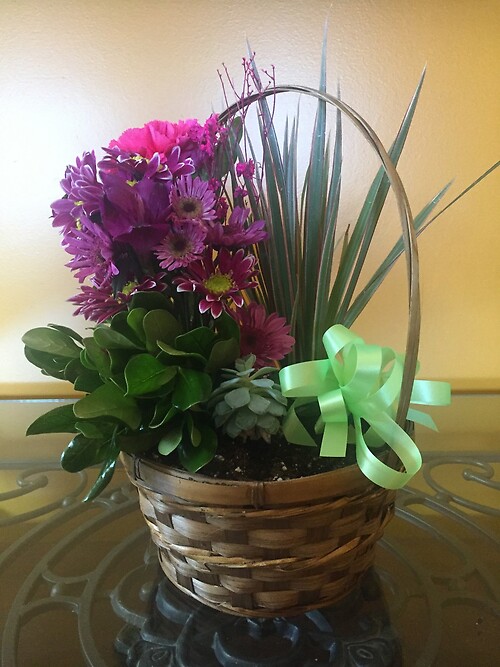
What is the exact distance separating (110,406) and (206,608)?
0.72 ft

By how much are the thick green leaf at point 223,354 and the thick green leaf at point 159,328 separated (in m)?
0.03

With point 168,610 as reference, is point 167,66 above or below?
above

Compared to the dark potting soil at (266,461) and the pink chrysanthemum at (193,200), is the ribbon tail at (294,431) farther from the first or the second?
the pink chrysanthemum at (193,200)

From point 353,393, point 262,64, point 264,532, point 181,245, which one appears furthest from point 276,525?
point 262,64

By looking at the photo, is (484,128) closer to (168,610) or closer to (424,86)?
(424,86)

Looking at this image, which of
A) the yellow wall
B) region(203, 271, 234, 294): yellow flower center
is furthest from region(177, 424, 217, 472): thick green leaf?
the yellow wall

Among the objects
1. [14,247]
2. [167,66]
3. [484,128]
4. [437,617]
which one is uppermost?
[167,66]

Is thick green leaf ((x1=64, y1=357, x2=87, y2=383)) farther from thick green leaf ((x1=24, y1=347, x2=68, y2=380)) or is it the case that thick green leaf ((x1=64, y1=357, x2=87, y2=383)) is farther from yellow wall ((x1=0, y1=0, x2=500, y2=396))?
yellow wall ((x1=0, y1=0, x2=500, y2=396))

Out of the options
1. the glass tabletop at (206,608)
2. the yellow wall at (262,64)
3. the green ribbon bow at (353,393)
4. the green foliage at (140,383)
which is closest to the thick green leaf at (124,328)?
the green foliage at (140,383)

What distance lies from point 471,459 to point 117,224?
55cm

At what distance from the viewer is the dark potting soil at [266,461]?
0.45m

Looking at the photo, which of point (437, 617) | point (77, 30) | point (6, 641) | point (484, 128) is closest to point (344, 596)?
point (437, 617)

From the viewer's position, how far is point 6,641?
0.46 meters

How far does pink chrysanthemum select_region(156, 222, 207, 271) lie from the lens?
408mm
